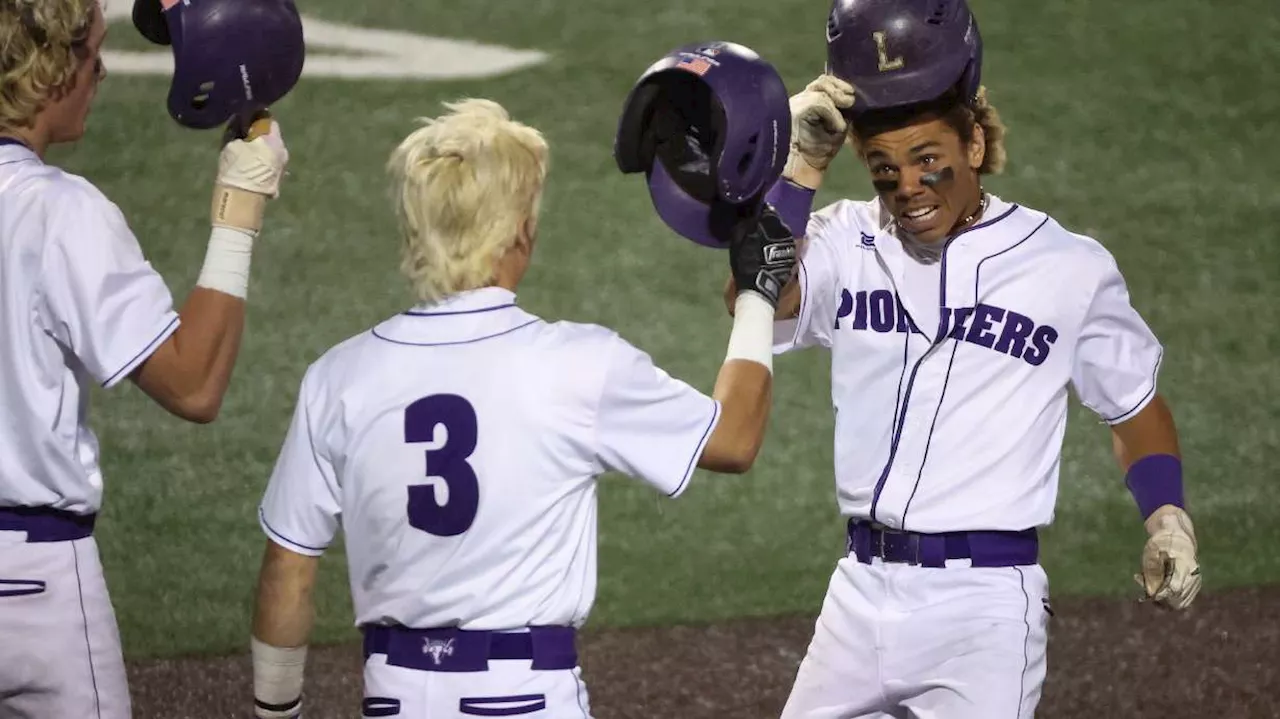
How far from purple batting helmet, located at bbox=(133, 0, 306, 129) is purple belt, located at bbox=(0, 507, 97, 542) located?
83 centimetres

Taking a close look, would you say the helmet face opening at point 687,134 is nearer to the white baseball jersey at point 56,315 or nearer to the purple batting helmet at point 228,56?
the purple batting helmet at point 228,56

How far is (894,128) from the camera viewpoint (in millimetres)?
4012

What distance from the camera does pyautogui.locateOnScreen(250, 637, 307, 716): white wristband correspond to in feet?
10.9

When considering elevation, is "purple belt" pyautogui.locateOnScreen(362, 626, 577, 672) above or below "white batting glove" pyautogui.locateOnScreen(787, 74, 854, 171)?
below

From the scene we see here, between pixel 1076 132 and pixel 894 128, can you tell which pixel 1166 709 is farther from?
pixel 1076 132

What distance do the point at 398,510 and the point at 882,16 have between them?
5.27 feet

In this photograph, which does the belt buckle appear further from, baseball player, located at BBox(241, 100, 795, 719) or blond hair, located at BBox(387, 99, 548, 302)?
blond hair, located at BBox(387, 99, 548, 302)

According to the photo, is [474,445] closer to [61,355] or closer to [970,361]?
[61,355]

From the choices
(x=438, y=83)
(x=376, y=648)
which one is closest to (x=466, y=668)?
(x=376, y=648)

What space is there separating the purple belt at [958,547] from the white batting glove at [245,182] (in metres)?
1.50

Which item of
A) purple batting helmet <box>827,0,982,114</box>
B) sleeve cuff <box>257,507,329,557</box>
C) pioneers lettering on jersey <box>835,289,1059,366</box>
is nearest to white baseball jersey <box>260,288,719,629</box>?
sleeve cuff <box>257,507,329,557</box>

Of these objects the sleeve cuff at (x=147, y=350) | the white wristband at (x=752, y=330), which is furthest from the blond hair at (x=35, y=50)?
the white wristband at (x=752, y=330)

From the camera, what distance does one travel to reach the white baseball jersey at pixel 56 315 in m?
3.31

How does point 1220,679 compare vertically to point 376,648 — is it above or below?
below
